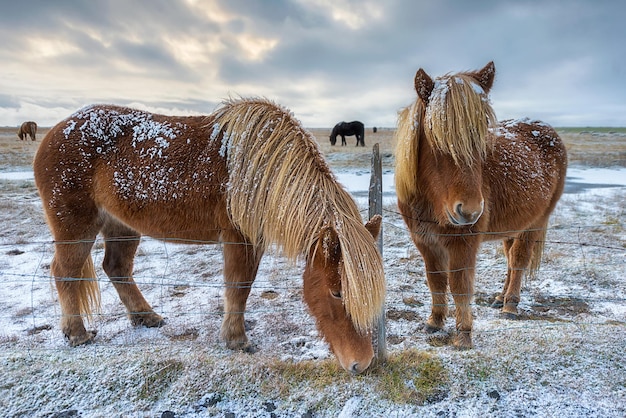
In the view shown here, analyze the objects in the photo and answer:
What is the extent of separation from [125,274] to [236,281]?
5.10ft

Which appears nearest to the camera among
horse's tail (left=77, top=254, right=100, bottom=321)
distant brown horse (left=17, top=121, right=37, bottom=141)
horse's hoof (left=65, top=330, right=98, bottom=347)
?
horse's hoof (left=65, top=330, right=98, bottom=347)

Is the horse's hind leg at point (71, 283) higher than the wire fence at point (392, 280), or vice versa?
the horse's hind leg at point (71, 283)

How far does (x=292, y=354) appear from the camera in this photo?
324cm

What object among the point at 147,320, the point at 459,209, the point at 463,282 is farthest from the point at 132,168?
the point at 463,282

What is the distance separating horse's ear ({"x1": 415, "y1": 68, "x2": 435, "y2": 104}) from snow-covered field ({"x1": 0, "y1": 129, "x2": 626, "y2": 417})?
1730 millimetres

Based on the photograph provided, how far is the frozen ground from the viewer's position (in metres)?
2.49

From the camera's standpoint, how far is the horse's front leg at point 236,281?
10.4ft

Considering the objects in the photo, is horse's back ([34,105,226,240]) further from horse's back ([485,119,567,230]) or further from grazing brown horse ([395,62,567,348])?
horse's back ([485,119,567,230])

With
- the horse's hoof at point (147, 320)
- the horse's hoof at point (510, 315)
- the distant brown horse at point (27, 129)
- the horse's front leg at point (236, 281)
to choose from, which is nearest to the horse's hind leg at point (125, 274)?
the horse's hoof at point (147, 320)

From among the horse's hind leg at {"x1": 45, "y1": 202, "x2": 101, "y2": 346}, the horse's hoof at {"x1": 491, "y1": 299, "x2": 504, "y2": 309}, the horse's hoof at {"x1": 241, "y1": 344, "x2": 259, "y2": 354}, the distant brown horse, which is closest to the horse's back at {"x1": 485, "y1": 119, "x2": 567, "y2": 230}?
the horse's hoof at {"x1": 491, "y1": 299, "x2": 504, "y2": 309}

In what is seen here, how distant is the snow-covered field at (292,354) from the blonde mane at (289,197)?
0.39 metres

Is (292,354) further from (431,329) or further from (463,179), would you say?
(463,179)

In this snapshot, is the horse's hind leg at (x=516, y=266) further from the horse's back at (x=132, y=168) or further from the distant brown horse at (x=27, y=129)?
the distant brown horse at (x=27, y=129)

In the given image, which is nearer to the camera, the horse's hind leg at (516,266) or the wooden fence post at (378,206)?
the wooden fence post at (378,206)
